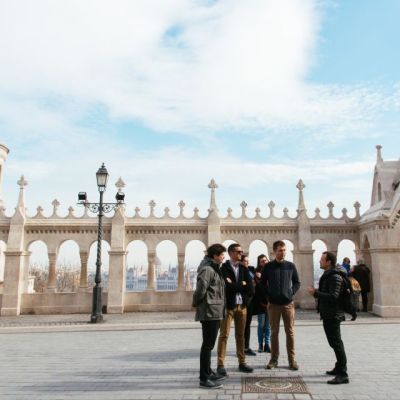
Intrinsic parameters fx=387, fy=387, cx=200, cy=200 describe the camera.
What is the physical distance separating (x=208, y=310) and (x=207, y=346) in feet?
1.74

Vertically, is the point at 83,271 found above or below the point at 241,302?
above

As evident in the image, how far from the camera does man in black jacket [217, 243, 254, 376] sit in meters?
6.59

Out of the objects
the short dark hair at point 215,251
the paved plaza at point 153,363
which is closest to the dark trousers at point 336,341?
the paved plaza at point 153,363

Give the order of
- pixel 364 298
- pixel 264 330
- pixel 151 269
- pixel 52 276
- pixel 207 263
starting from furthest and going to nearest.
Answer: pixel 151 269
pixel 52 276
pixel 364 298
pixel 264 330
pixel 207 263

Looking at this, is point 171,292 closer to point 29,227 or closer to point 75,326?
point 75,326

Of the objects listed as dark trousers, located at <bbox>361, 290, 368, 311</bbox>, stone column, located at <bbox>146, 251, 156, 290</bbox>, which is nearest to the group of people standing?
dark trousers, located at <bbox>361, 290, 368, 311</bbox>

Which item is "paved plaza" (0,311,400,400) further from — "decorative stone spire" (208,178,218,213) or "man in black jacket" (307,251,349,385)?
"decorative stone spire" (208,178,218,213)

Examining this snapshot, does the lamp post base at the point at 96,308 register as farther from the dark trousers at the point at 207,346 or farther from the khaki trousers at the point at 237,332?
the dark trousers at the point at 207,346

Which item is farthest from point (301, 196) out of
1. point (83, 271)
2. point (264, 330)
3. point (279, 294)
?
point (279, 294)

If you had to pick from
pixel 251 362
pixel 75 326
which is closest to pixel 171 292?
pixel 75 326

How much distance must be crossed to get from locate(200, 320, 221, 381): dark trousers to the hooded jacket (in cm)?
13

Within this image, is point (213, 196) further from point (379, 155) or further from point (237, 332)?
point (237, 332)

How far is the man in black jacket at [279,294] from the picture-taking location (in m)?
6.83

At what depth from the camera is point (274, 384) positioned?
5.85m
